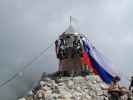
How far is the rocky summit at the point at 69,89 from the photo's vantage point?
36.5 meters

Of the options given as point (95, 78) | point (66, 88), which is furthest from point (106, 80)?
point (66, 88)

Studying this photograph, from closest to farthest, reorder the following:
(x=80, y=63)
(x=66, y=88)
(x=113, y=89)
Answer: (x=113, y=89) → (x=66, y=88) → (x=80, y=63)

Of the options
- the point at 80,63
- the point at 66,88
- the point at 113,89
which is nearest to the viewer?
the point at 113,89

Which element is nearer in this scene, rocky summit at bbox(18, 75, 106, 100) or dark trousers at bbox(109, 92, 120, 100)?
dark trousers at bbox(109, 92, 120, 100)

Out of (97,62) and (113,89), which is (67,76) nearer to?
(97,62)

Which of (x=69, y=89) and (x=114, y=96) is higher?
(x=69, y=89)

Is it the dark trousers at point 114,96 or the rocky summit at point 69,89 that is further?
the rocky summit at point 69,89

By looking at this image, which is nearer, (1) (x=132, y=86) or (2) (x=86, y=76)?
(1) (x=132, y=86)

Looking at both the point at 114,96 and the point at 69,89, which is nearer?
the point at 114,96

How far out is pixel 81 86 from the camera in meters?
38.3

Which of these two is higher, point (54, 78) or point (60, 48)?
point (60, 48)

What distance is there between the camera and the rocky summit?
36.5 metres

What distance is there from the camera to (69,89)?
124ft

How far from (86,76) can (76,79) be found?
1246 mm
